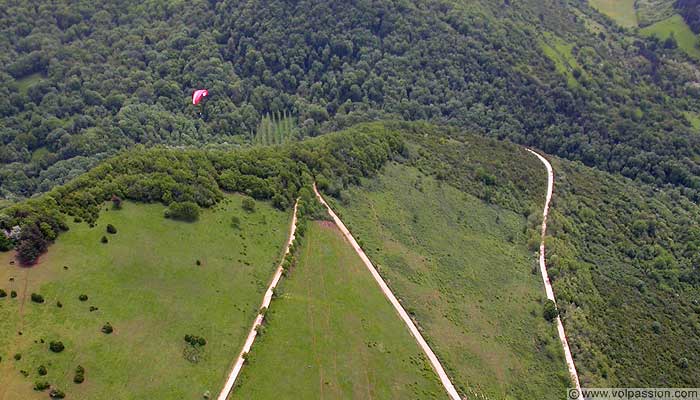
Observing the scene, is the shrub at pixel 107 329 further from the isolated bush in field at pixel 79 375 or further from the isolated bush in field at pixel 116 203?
the isolated bush in field at pixel 116 203

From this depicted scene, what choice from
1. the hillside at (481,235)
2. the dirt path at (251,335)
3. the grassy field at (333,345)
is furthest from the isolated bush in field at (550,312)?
the dirt path at (251,335)

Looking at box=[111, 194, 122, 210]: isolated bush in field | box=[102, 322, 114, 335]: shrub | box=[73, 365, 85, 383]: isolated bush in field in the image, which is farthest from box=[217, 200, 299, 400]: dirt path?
box=[111, 194, 122, 210]: isolated bush in field

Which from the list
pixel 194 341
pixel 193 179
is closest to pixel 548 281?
Answer: pixel 193 179

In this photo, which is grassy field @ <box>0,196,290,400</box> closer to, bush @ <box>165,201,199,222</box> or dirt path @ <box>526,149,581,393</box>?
bush @ <box>165,201,199,222</box>

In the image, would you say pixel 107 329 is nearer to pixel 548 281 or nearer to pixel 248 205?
pixel 248 205

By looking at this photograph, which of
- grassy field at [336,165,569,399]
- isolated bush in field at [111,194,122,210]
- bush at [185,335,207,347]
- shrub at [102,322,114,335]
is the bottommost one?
shrub at [102,322,114,335]
